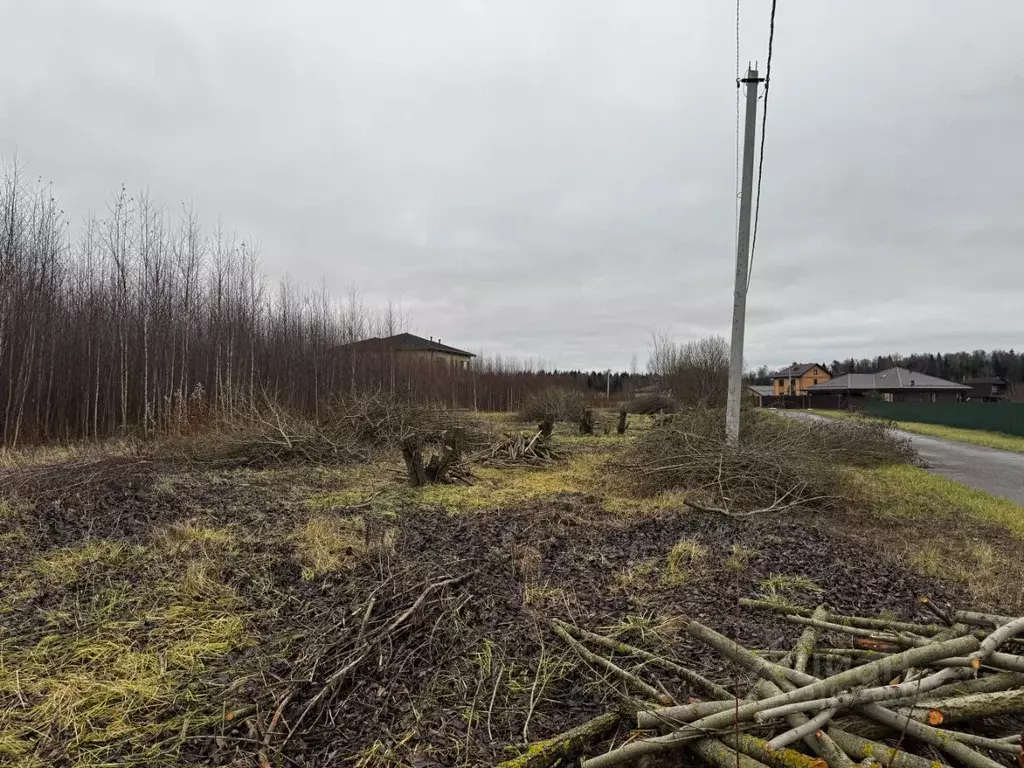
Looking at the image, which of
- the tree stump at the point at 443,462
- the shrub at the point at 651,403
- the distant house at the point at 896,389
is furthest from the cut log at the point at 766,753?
the distant house at the point at 896,389

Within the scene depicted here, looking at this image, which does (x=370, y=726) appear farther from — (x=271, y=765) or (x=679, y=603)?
(x=679, y=603)

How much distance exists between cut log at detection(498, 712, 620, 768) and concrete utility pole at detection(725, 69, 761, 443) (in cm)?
769

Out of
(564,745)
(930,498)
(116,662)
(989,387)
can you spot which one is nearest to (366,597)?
(116,662)

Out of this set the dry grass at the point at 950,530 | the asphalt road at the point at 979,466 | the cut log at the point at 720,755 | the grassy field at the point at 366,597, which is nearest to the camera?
the cut log at the point at 720,755

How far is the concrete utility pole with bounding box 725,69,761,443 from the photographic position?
9.37 metres

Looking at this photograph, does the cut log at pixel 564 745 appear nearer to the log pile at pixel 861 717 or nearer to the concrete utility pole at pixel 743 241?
the log pile at pixel 861 717

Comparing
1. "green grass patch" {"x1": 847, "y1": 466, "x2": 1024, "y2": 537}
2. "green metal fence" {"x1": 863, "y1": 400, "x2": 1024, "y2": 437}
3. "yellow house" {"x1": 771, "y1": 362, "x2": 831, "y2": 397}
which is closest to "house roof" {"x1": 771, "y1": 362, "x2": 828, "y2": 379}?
"yellow house" {"x1": 771, "y1": 362, "x2": 831, "y2": 397}

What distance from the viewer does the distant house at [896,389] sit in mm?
49906

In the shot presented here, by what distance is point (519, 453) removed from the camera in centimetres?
1173

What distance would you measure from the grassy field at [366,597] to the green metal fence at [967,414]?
18540 mm

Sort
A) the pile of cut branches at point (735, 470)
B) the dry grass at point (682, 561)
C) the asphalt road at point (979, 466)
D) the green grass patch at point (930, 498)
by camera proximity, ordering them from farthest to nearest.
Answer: the asphalt road at point (979, 466)
the pile of cut branches at point (735, 470)
the green grass patch at point (930, 498)
the dry grass at point (682, 561)

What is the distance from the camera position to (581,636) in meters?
3.33

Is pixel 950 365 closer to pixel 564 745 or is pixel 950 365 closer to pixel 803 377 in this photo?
pixel 803 377

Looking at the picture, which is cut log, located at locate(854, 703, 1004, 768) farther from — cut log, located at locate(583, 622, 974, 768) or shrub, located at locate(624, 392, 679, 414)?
shrub, located at locate(624, 392, 679, 414)
